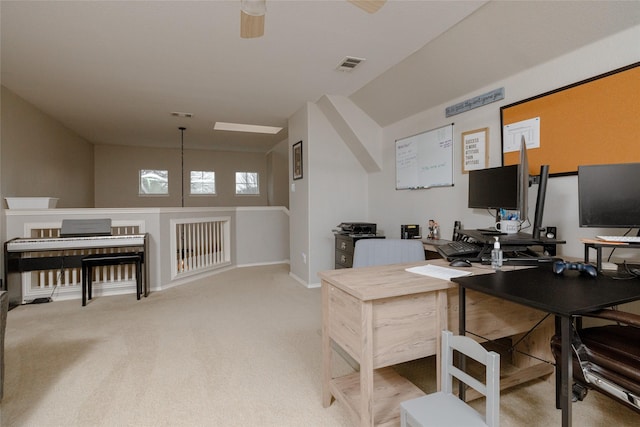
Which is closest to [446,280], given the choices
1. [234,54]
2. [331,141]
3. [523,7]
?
[523,7]

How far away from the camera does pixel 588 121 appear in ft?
6.89

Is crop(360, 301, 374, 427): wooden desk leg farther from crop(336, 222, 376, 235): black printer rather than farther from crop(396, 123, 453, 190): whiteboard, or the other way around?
crop(336, 222, 376, 235): black printer

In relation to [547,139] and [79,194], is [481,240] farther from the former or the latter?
[79,194]

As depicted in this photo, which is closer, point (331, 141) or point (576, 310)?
point (576, 310)

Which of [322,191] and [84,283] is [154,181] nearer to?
[84,283]

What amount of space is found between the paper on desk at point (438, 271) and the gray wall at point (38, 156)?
15.2 feet

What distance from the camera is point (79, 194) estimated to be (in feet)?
20.5

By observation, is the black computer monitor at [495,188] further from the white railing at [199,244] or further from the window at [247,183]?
the window at [247,183]

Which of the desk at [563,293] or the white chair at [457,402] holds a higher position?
the desk at [563,293]

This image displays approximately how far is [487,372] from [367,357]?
1.54 feet

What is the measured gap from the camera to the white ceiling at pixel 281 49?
2221mm

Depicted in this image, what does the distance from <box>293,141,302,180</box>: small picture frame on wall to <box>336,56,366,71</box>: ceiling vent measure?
60.0 inches

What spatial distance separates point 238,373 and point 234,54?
107 inches

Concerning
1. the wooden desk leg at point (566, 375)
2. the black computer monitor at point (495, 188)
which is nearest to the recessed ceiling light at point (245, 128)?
the black computer monitor at point (495, 188)
